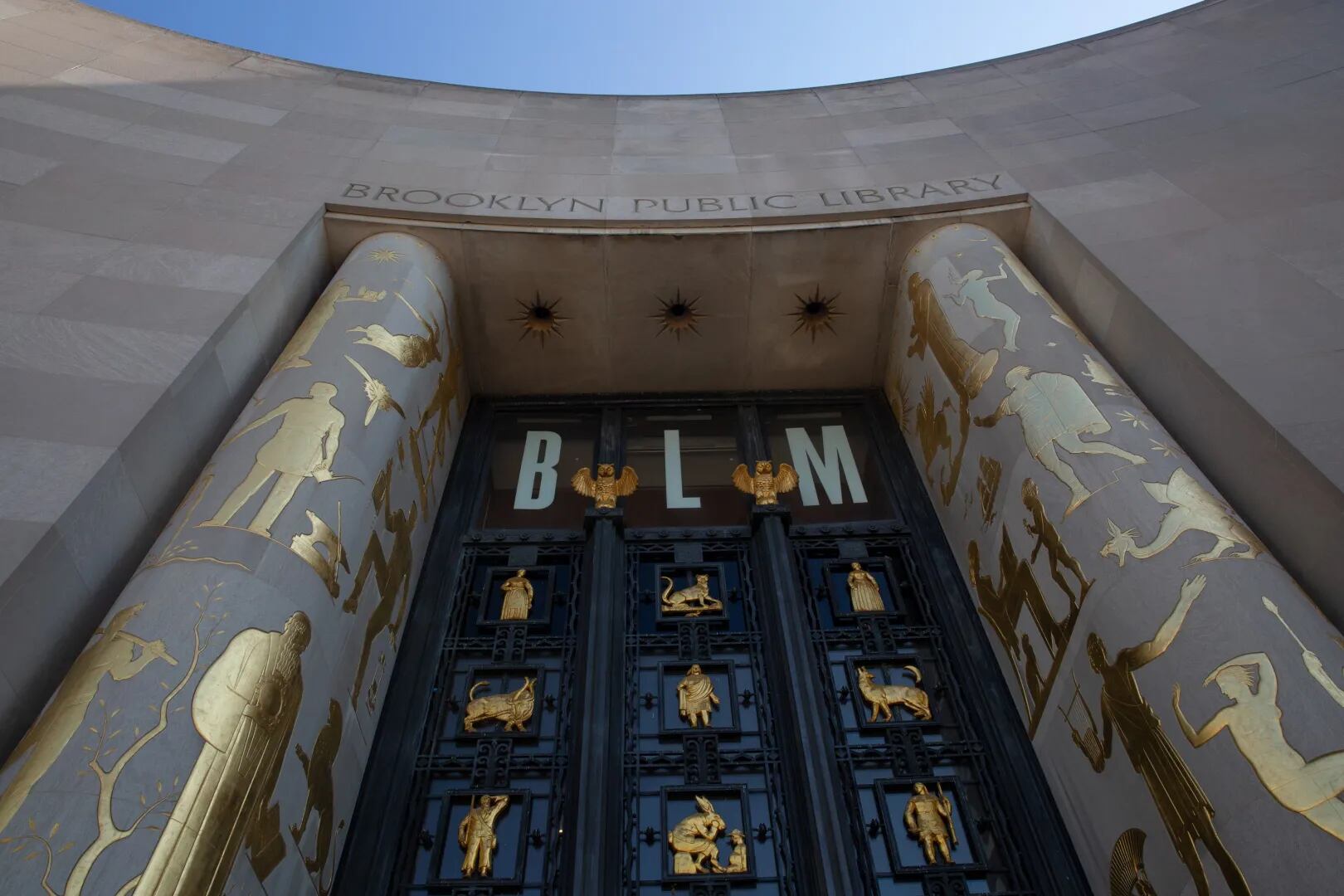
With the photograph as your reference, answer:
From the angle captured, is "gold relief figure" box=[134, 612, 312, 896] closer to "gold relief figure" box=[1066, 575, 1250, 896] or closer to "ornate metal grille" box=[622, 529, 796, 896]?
"ornate metal grille" box=[622, 529, 796, 896]

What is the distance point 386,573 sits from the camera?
7512mm

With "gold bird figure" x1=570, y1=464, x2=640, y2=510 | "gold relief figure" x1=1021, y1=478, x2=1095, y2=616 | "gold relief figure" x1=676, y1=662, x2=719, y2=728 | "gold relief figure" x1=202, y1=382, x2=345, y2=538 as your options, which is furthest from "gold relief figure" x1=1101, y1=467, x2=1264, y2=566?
"gold relief figure" x1=202, y1=382, x2=345, y2=538

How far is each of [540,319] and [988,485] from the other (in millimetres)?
5123

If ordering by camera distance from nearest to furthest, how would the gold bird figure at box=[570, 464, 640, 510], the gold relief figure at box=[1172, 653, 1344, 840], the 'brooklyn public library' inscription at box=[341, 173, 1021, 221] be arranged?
the gold relief figure at box=[1172, 653, 1344, 840] → the gold bird figure at box=[570, 464, 640, 510] → the 'brooklyn public library' inscription at box=[341, 173, 1021, 221]

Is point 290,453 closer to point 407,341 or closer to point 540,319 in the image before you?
point 407,341

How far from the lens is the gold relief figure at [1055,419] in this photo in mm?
6887

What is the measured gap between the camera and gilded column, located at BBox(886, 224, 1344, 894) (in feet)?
15.9

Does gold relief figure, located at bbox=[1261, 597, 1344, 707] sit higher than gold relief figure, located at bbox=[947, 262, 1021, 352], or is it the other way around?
gold relief figure, located at bbox=[947, 262, 1021, 352]

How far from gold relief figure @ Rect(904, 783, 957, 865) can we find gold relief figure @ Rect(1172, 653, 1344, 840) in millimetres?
1961

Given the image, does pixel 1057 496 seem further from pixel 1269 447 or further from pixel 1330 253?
pixel 1330 253

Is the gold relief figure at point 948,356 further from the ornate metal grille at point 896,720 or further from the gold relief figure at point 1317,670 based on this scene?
the gold relief figure at point 1317,670

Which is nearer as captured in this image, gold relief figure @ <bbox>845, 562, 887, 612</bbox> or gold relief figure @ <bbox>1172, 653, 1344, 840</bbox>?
gold relief figure @ <bbox>1172, 653, 1344, 840</bbox>

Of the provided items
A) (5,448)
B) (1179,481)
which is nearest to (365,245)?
(5,448)

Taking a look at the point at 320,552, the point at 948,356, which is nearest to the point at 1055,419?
the point at 948,356
